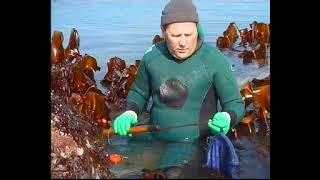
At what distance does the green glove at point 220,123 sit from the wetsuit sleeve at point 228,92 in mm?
23

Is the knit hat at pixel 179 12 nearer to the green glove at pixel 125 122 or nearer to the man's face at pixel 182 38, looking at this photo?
the man's face at pixel 182 38

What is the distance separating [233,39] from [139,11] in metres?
0.42

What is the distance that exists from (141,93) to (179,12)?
0.38 m

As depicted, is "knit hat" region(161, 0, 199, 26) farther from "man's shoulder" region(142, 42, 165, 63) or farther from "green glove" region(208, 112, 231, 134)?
"green glove" region(208, 112, 231, 134)

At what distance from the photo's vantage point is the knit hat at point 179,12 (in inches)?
94.0

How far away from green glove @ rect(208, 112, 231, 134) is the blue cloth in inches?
0.9

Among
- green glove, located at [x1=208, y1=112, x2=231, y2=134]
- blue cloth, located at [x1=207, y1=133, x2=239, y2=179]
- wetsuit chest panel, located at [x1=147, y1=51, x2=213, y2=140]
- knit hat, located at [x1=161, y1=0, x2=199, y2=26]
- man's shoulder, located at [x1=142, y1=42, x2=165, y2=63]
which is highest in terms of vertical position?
knit hat, located at [x1=161, y1=0, x2=199, y2=26]

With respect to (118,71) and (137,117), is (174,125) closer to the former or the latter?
(137,117)

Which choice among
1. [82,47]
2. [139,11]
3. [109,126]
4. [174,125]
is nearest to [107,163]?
[109,126]

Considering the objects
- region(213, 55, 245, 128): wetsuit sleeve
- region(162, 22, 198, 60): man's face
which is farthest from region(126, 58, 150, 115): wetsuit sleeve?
region(213, 55, 245, 128): wetsuit sleeve

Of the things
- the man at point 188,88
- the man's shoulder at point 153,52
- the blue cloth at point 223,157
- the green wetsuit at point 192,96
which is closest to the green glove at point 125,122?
the man at point 188,88

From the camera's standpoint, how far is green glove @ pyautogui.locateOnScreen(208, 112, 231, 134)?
2369 mm

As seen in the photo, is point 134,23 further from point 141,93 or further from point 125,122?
point 125,122

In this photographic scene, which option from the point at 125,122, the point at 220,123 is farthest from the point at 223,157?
the point at 125,122
